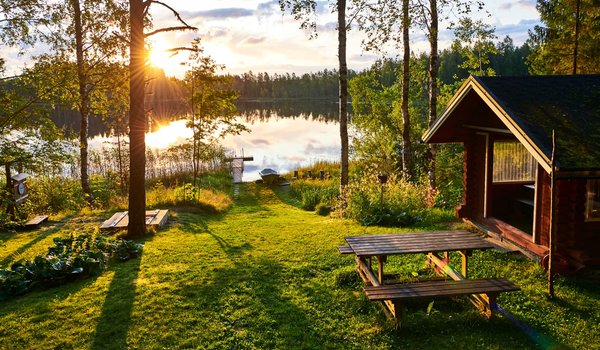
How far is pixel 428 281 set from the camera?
6.84 m

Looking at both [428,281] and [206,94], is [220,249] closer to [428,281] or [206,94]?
[428,281]

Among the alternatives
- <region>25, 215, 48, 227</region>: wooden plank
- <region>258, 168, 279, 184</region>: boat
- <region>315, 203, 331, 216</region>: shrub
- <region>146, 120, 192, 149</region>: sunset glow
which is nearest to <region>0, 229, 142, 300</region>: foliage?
<region>25, 215, 48, 227</region>: wooden plank

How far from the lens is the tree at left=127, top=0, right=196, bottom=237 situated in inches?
398

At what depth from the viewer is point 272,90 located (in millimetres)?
123312

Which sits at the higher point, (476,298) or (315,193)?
(476,298)

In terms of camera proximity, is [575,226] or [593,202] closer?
[575,226]

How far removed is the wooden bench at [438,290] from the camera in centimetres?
538

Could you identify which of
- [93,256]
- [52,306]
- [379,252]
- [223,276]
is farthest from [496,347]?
[93,256]

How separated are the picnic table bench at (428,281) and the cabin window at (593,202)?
215 centimetres

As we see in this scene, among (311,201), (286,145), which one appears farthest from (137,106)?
(286,145)

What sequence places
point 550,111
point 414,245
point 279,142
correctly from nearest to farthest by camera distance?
point 414,245, point 550,111, point 279,142

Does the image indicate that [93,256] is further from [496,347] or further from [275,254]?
[496,347]

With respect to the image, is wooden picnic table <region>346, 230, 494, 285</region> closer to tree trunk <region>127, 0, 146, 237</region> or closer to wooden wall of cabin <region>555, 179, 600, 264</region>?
wooden wall of cabin <region>555, 179, 600, 264</region>

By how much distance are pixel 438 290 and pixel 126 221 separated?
8.67m
